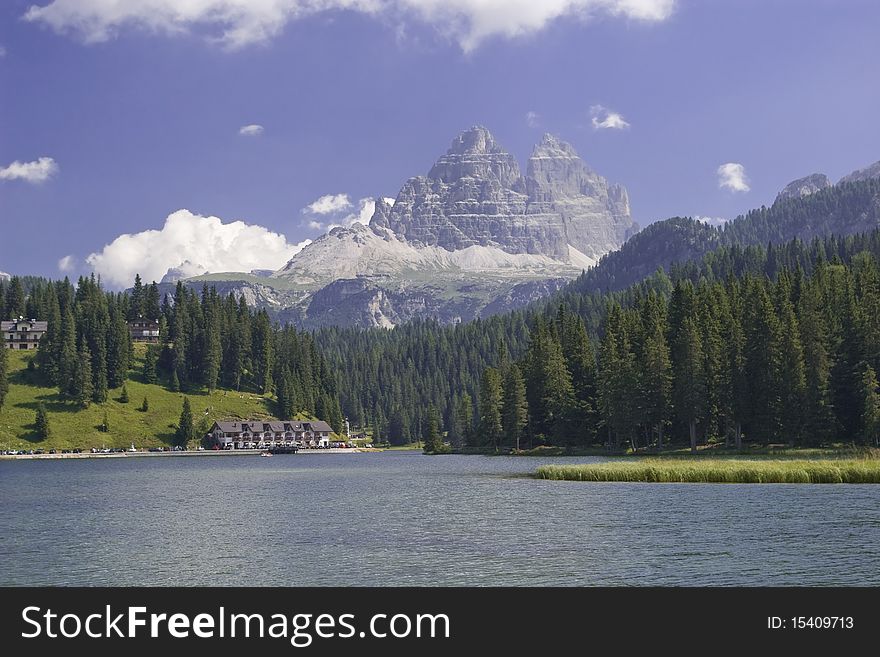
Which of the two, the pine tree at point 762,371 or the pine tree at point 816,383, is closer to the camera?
the pine tree at point 816,383

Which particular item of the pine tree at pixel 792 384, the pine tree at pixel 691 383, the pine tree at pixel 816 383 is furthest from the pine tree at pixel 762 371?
the pine tree at pixel 691 383

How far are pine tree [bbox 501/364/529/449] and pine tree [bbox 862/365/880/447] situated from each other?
232ft

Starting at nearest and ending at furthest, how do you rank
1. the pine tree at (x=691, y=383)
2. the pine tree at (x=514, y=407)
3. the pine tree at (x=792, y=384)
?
1. the pine tree at (x=792, y=384)
2. the pine tree at (x=691, y=383)
3. the pine tree at (x=514, y=407)

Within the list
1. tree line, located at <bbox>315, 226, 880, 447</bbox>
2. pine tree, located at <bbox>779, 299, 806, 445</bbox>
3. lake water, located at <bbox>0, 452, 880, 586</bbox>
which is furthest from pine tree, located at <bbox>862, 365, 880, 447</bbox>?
lake water, located at <bbox>0, 452, 880, 586</bbox>

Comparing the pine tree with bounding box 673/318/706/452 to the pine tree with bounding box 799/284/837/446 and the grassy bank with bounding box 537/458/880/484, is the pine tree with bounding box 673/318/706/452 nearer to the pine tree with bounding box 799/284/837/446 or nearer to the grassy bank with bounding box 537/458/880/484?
the pine tree with bounding box 799/284/837/446

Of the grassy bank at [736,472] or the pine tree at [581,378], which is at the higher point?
the pine tree at [581,378]

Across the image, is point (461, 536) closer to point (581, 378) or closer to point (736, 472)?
point (736, 472)

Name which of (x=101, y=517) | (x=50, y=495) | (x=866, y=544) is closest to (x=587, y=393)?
(x=50, y=495)

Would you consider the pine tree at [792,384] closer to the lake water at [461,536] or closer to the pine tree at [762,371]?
the pine tree at [762,371]

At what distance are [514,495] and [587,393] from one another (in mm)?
91793

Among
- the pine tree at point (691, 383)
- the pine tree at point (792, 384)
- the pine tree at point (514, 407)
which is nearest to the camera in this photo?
the pine tree at point (792, 384)

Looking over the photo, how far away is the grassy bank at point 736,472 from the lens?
88.0 meters

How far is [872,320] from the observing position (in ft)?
446

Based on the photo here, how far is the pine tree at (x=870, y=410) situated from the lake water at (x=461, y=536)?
43.0 meters
